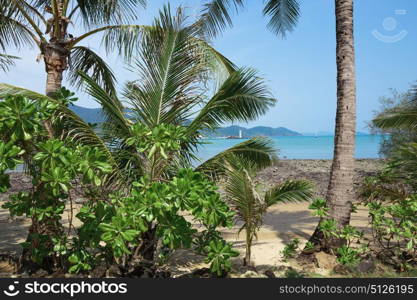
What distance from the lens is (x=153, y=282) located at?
13.4 ft

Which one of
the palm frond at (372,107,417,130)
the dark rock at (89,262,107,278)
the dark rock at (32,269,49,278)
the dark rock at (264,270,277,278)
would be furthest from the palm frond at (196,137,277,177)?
the palm frond at (372,107,417,130)

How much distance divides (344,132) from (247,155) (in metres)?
1.59

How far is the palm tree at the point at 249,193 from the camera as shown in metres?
5.52

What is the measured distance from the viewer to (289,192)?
5902 mm

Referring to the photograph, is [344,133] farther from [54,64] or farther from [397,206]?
[54,64]

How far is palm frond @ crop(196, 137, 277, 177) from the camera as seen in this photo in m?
5.71

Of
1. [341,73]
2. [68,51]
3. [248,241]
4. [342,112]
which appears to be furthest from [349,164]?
[68,51]

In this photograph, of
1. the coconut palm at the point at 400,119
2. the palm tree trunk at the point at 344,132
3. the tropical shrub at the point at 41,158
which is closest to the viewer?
the tropical shrub at the point at 41,158

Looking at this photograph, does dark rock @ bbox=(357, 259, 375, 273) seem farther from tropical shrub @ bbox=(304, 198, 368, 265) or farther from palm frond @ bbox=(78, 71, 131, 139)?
palm frond @ bbox=(78, 71, 131, 139)

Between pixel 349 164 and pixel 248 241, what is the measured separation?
2028mm

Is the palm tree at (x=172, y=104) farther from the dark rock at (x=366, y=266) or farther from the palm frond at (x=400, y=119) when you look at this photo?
the palm frond at (x=400, y=119)

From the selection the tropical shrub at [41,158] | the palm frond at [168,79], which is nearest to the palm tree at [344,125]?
the palm frond at [168,79]

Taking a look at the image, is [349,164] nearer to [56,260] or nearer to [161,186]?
[161,186]

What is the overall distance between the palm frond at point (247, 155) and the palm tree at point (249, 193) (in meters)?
0.09
